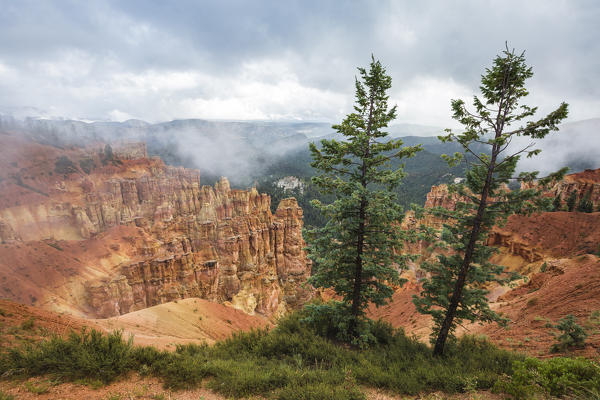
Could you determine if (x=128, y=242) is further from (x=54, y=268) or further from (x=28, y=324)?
(x=28, y=324)

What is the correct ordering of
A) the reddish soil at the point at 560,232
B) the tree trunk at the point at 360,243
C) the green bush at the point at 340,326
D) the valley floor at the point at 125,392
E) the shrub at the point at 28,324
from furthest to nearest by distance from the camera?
the reddish soil at the point at 560,232
the green bush at the point at 340,326
the shrub at the point at 28,324
the tree trunk at the point at 360,243
the valley floor at the point at 125,392

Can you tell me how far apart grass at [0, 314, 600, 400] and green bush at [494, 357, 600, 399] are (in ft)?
0.21

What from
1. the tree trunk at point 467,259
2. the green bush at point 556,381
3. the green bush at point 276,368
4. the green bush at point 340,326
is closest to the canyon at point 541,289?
the tree trunk at point 467,259

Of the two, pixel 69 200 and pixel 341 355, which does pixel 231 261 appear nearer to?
pixel 69 200

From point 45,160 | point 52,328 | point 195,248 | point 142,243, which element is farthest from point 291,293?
point 45,160

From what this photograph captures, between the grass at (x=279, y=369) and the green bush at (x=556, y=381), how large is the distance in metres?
0.06

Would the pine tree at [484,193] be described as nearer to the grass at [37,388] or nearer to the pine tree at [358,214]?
the pine tree at [358,214]

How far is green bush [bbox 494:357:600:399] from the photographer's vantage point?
5.04 metres

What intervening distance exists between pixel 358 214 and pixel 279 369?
5466mm

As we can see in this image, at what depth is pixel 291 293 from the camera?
140 ft

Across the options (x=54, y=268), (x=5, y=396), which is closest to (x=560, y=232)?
(x=5, y=396)

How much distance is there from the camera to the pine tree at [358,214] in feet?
28.6

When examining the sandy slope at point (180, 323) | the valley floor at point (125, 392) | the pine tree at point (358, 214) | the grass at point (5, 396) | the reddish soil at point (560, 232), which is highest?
the pine tree at point (358, 214)

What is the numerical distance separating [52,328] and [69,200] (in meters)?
42.3
